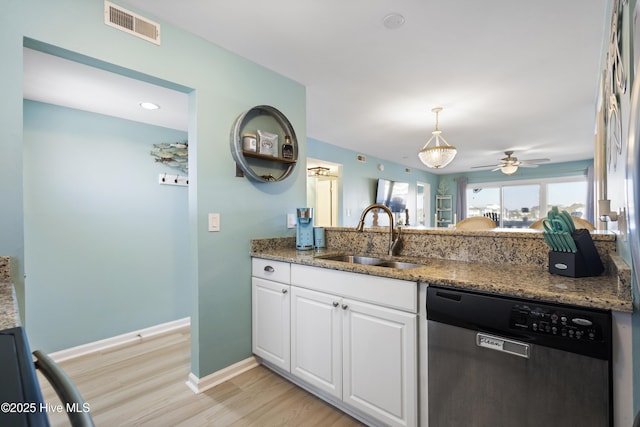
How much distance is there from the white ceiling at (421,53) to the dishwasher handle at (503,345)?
172cm

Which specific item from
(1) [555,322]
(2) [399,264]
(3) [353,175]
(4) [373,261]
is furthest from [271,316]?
(3) [353,175]

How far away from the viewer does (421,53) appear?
2.17 meters

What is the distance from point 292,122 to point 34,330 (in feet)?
8.91

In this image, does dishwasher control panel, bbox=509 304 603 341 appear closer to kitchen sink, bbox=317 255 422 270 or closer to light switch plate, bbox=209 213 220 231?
kitchen sink, bbox=317 255 422 270

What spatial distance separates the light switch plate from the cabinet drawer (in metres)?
0.39

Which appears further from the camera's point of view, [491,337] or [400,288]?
[400,288]

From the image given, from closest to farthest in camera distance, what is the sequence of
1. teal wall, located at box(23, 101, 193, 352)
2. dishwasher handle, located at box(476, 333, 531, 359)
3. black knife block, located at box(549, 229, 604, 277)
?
dishwasher handle, located at box(476, 333, 531, 359) → black knife block, located at box(549, 229, 604, 277) → teal wall, located at box(23, 101, 193, 352)

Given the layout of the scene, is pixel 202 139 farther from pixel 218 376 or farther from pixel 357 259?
pixel 218 376

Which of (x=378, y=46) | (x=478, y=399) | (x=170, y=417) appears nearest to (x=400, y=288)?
(x=478, y=399)

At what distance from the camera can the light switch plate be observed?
6.56 feet

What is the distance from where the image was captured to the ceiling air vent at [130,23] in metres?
1.59

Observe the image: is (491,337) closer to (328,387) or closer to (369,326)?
(369,326)

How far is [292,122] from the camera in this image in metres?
2.55

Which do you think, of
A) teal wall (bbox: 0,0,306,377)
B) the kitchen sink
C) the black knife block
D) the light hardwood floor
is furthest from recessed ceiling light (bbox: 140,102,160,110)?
the black knife block
